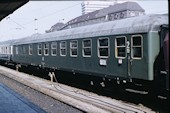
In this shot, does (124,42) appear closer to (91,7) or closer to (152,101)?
(152,101)

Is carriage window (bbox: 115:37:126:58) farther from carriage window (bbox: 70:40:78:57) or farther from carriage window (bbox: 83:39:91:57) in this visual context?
carriage window (bbox: 70:40:78:57)

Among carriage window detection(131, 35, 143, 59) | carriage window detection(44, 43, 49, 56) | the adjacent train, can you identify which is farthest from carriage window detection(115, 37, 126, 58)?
carriage window detection(44, 43, 49, 56)

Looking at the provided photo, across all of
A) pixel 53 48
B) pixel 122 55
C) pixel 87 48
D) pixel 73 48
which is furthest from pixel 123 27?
pixel 53 48

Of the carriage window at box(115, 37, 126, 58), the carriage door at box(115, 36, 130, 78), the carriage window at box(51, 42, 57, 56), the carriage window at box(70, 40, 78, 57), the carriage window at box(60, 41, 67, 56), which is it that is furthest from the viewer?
the carriage window at box(51, 42, 57, 56)

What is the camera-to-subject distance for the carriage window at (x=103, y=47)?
43.2 ft

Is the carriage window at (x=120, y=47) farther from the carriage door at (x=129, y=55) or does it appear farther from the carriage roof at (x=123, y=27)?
the carriage roof at (x=123, y=27)

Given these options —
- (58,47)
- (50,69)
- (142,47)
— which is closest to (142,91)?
(142,47)

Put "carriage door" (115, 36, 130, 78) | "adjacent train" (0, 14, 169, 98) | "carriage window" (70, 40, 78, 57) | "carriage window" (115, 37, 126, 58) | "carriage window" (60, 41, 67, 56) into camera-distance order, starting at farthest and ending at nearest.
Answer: "carriage window" (60, 41, 67, 56)
"carriage window" (70, 40, 78, 57)
"carriage window" (115, 37, 126, 58)
"carriage door" (115, 36, 130, 78)
"adjacent train" (0, 14, 169, 98)

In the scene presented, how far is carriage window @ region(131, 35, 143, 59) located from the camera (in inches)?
436

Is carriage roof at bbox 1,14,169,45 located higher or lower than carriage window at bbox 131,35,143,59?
higher

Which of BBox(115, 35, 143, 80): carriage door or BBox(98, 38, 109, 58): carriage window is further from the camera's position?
BBox(98, 38, 109, 58): carriage window

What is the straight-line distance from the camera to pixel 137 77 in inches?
437

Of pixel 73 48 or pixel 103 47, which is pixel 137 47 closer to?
pixel 103 47

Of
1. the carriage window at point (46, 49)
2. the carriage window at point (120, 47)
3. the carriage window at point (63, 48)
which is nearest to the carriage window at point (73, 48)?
the carriage window at point (63, 48)
